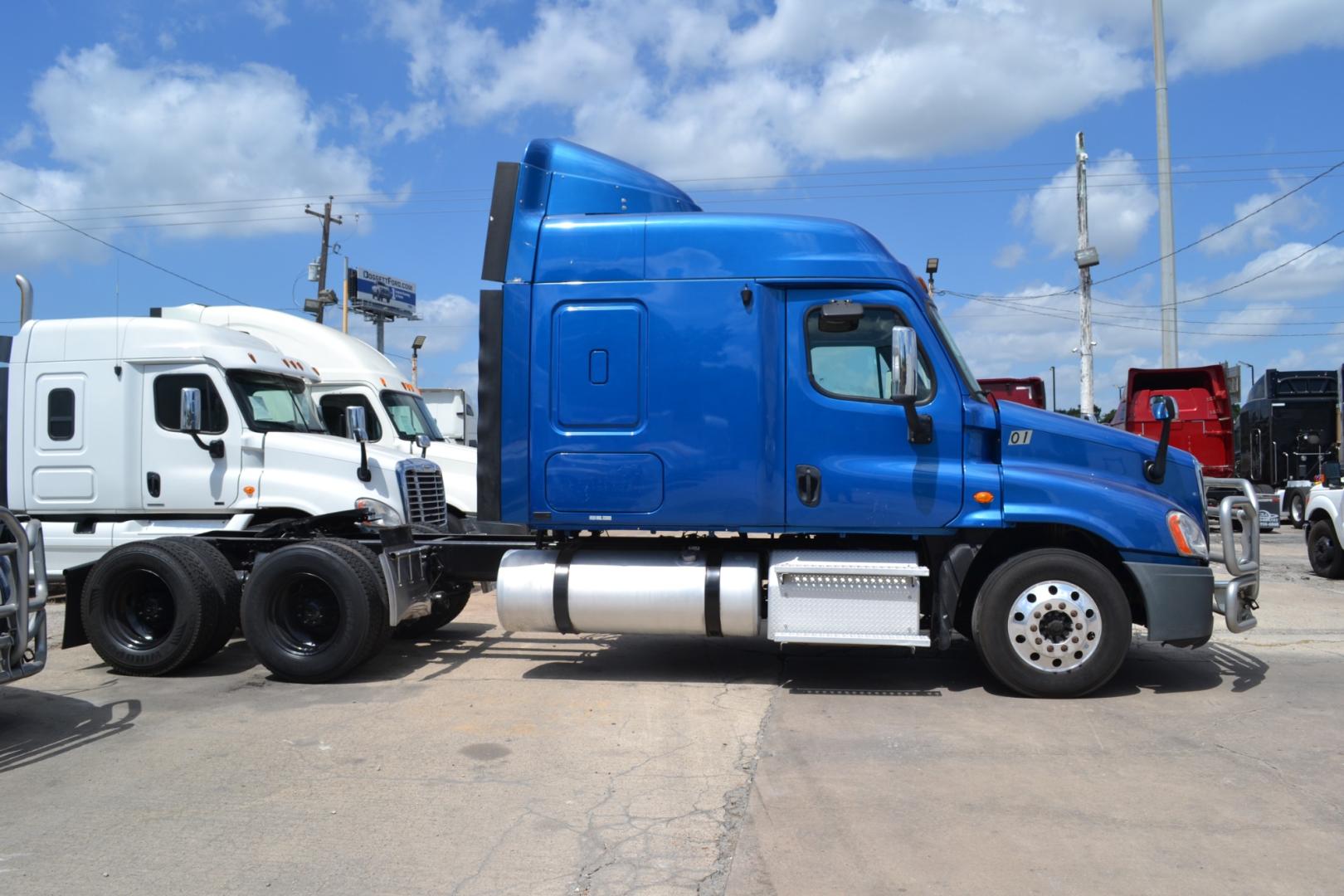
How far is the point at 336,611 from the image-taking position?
719cm

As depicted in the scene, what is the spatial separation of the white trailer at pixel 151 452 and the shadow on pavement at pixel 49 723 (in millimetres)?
1425

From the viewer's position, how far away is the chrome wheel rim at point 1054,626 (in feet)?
20.6

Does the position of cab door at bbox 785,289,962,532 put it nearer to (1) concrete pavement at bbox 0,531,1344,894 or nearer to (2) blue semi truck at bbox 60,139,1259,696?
(2) blue semi truck at bbox 60,139,1259,696

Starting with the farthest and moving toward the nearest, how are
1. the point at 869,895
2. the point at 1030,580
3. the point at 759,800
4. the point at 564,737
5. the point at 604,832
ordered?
the point at 1030,580
the point at 564,737
the point at 759,800
the point at 604,832
the point at 869,895

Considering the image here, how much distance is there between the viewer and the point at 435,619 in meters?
8.77

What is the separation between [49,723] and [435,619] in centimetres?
317

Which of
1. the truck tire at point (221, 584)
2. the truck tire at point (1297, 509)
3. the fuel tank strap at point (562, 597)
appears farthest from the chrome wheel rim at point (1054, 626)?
the truck tire at point (1297, 509)

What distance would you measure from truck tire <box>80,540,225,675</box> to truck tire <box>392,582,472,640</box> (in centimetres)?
177

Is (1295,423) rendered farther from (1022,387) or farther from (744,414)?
(744,414)

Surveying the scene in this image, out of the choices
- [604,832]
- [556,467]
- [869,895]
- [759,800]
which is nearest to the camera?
[869,895]

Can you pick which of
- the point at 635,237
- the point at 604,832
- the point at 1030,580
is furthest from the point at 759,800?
the point at 635,237

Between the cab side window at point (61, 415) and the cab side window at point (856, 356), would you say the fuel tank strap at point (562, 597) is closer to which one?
the cab side window at point (856, 356)

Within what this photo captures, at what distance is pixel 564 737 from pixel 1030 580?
310 centimetres

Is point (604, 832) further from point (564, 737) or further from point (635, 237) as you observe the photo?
point (635, 237)
